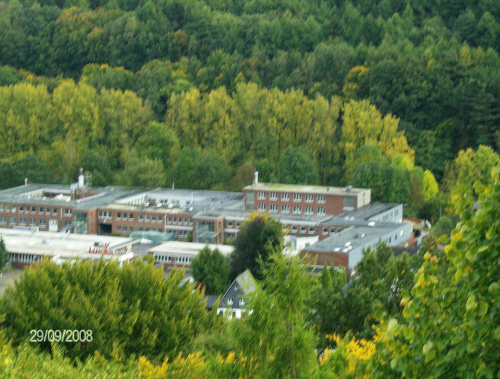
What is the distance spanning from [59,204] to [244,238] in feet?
33.6

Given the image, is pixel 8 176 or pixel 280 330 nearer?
pixel 280 330

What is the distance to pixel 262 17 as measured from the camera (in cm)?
5100

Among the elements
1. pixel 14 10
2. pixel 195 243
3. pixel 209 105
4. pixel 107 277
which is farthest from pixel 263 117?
pixel 107 277

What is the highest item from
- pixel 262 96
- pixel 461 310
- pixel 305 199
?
pixel 262 96

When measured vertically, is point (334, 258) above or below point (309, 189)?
below

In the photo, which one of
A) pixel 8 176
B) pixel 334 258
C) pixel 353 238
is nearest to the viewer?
pixel 334 258

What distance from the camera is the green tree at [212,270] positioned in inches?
935

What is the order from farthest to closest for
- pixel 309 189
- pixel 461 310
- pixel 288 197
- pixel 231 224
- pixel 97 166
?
pixel 97 166, pixel 309 189, pixel 288 197, pixel 231 224, pixel 461 310

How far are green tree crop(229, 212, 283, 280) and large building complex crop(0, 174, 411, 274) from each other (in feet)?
11.8

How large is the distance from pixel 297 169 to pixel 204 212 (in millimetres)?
7188

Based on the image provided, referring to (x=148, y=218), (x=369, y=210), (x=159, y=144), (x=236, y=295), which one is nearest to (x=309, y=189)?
(x=369, y=210)

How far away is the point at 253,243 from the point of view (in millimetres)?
25391

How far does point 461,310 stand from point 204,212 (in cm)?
2633

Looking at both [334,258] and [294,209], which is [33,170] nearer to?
[294,209]
